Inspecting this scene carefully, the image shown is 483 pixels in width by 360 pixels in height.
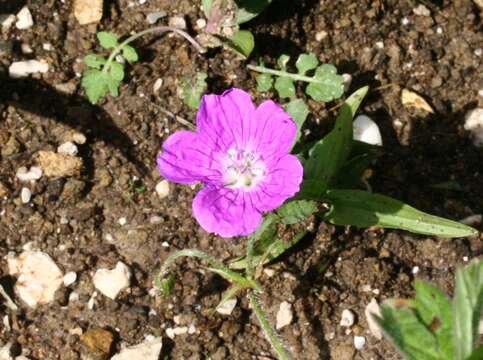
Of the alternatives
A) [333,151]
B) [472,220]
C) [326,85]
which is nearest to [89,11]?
[326,85]

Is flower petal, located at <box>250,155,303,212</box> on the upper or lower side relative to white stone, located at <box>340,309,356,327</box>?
upper

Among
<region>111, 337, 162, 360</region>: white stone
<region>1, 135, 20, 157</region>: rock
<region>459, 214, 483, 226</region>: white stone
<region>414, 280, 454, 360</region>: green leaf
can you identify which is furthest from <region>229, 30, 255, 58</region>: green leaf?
<region>414, 280, 454, 360</region>: green leaf

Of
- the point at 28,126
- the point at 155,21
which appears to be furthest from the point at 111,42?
the point at 28,126

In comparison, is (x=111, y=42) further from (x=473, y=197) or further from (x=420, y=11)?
(x=473, y=197)

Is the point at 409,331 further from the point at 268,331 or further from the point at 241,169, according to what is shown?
the point at 241,169

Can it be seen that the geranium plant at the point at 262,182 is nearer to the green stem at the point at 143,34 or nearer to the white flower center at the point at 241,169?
the white flower center at the point at 241,169

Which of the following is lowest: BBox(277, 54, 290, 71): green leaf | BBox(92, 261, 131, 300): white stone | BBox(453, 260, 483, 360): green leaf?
BBox(92, 261, 131, 300): white stone

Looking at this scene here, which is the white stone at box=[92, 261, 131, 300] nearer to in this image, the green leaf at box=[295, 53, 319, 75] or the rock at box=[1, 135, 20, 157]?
the rock at box=[1, 135, 20, 157]

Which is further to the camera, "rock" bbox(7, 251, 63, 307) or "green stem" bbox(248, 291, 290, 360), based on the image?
"rock" bbox(7, 251, 63, 307)
